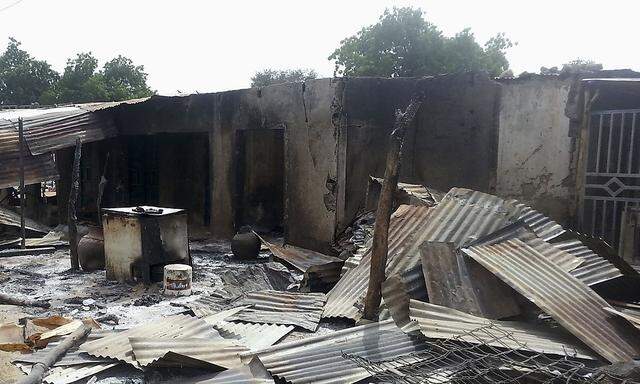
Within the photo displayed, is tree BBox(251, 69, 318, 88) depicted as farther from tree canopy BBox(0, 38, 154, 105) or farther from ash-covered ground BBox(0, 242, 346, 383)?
ash-covered ground BBox(0, 242, 346, 383)

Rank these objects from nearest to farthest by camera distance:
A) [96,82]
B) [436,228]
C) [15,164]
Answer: [436,228], [15,164], [96,82]

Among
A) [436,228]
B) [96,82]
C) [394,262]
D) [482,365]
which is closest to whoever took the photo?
[482,365]

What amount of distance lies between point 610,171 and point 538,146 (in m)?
1.08

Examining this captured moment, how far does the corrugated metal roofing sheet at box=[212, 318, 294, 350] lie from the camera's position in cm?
463

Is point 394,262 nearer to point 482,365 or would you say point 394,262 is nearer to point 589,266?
point 482,365

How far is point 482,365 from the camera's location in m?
3.75

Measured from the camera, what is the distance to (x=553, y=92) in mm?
7637

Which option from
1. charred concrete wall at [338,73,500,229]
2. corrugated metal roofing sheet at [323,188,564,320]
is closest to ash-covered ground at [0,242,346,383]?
corrugated metal roofing sheet at [323,188,564,320]

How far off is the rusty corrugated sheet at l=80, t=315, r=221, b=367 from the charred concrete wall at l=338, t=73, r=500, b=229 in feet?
13.4

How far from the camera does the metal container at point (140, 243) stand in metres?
7.02

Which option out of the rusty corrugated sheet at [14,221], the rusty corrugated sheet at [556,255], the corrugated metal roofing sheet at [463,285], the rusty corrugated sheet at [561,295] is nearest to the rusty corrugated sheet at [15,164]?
the rusty corrugated sheet at [14,221]

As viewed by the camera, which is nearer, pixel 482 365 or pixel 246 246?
pixel 482 365

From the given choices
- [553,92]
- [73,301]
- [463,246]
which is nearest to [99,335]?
[73,301]

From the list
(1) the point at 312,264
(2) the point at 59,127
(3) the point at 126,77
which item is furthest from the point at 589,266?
(3) the point at 126,77
